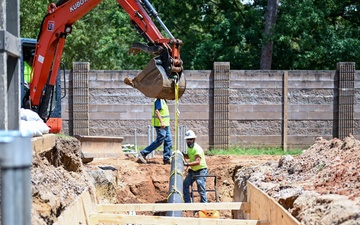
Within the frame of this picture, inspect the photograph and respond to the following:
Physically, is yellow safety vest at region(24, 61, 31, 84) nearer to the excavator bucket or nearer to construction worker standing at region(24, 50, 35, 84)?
construction worker standing at region(24, 50, 35, 84)

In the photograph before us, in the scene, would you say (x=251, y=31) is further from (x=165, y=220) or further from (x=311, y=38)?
(x=165, y=220)

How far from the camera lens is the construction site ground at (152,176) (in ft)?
21.4

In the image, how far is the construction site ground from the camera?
6.52 metres

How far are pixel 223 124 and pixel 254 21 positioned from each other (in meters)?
6.32

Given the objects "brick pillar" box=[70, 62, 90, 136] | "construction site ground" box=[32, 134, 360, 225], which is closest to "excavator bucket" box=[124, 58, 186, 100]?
"construction site ground" box=[32, 134, 360, 225]

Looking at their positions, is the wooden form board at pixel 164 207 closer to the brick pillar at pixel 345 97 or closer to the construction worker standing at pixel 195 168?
the construction worker standing at pixel 195 168

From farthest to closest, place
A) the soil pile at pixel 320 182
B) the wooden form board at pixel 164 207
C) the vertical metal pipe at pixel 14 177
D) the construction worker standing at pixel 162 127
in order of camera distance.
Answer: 1. the construction worker standing at pixel 162 127
2. the wooden form board at pixel 164 207
3. the soil pile at pixel 320 182
4. the vertical metal pipe at pixel 14 177

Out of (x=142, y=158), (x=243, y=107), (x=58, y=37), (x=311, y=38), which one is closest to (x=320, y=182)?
(x=58, y=37)

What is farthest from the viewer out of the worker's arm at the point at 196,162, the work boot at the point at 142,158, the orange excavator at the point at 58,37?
the work boot at the point at 142,158

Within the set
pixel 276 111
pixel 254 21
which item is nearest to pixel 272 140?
pixel 276 111

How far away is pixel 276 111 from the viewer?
17.5 m

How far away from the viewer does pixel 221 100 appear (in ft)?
56.6

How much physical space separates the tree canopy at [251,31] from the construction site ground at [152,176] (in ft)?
20.5

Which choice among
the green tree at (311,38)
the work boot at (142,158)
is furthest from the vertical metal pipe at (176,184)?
the green tree at (311,38)
